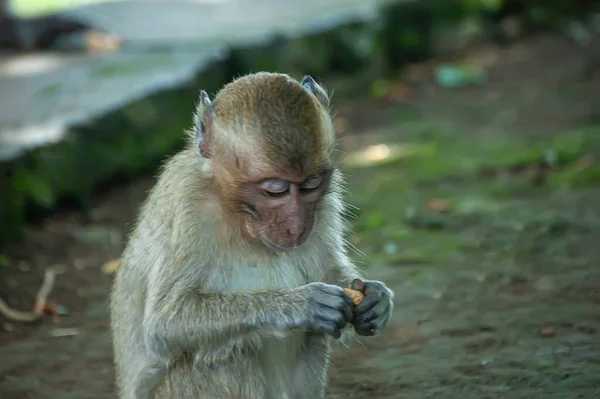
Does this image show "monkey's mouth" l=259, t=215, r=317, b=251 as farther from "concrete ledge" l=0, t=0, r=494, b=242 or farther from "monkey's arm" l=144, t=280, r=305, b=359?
"concrete ledge" l=0, t=0, r=494, b=242

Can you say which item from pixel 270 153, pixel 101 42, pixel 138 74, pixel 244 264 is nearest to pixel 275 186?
pixel 270 153

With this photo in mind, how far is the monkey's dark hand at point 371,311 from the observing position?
13.8 feet

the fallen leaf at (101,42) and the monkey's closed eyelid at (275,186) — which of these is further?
the fallen leaf at (101,42)

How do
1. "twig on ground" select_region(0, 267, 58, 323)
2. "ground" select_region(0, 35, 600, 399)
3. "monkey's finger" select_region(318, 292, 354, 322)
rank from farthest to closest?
"twig on ground" select_region(0, 267, 58, 323) → "ground" select_region(0, 35, 600, 399) → "monkey's finger" select_region(318, 292, 354, 322)

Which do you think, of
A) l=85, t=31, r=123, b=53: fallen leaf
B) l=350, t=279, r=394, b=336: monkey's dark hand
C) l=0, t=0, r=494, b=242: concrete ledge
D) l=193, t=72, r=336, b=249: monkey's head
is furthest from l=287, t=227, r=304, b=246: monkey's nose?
l=85, t=31, r=123, b=53: fallen leaf

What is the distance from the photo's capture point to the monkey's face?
399cm

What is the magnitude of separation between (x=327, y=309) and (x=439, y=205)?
373cm

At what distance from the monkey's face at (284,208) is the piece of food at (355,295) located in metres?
0.32

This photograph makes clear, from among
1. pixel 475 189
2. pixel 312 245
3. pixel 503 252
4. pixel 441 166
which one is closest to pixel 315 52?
pixel 441 166

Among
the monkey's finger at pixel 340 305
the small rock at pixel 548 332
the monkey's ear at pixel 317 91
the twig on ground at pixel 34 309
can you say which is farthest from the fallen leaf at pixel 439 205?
the monkey's finger at pixel 340 305

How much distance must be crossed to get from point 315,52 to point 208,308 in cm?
693

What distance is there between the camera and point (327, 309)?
13.2 ft

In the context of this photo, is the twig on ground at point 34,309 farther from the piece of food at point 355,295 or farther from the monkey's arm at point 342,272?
the piece of food at point 355,295

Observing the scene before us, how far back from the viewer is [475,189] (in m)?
7.91
